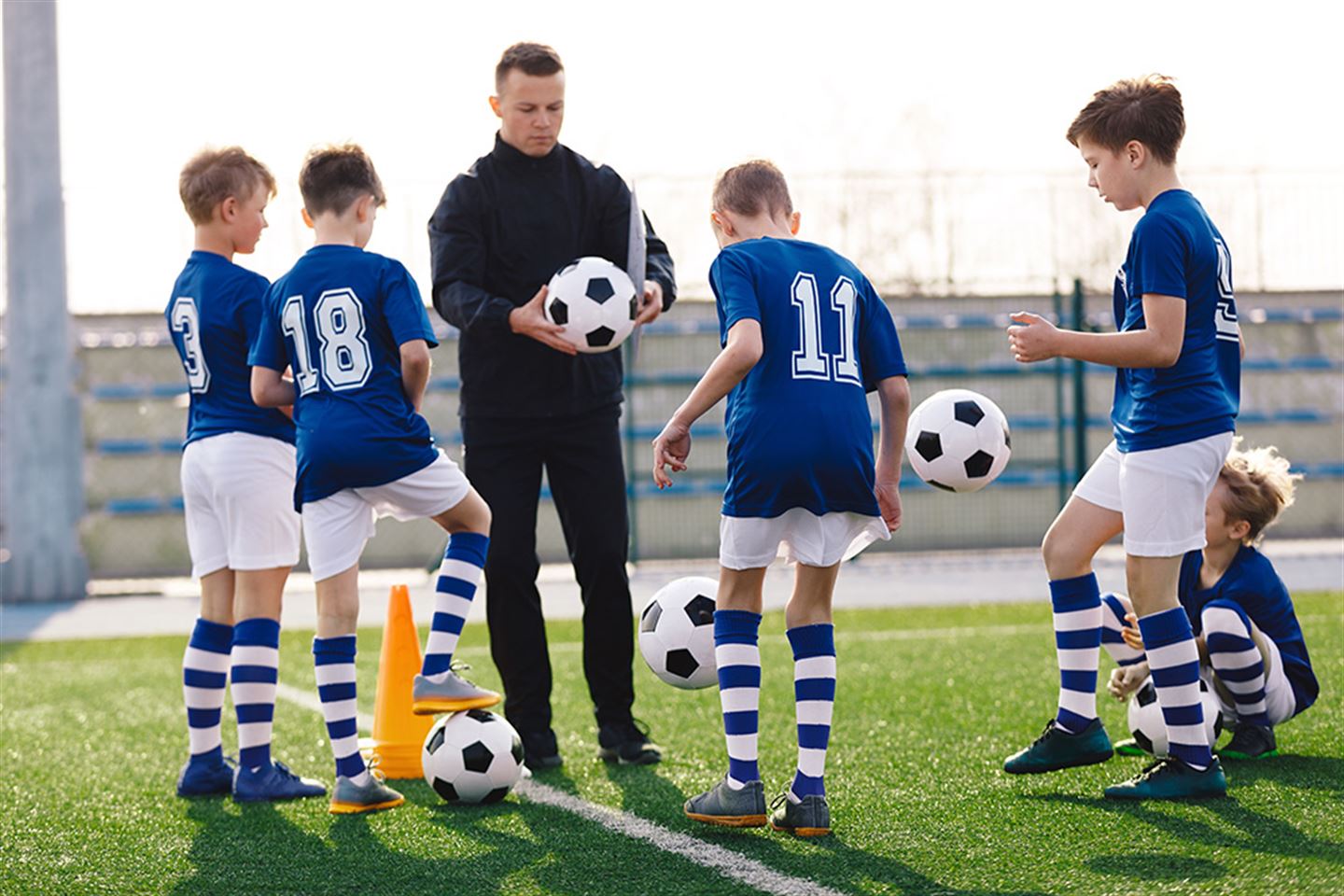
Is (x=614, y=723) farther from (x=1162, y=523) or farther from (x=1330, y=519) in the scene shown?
(x=1330, y=519)

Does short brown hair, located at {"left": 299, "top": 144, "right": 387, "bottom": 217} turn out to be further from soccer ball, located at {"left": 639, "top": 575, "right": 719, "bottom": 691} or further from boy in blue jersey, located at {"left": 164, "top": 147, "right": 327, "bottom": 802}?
soccer ball, located at {"left": 639, "top": 575, "right": 719, "bottom": 691}

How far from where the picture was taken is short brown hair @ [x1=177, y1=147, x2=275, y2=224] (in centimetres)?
519

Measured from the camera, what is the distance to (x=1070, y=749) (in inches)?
183

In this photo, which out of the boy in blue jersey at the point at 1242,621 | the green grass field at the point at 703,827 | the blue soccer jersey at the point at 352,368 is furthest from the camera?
the boy in blue jersey at the point at 1242,621

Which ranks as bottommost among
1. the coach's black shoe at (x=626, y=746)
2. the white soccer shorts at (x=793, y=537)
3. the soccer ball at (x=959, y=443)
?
the coach's black shoe at (x=626, y=746)

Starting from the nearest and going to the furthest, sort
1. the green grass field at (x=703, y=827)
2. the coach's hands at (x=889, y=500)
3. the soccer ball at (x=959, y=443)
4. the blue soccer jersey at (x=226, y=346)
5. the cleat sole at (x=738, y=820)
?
1. the green grass field at (x=703, y=827)
2. the cleat sole at (x=738, y=820)
3. the coach's hands at (x=889, y=500)
4. the soccer ball at (x=959, y=443)
5. the blue soccer jersey at (x=226, y=346)

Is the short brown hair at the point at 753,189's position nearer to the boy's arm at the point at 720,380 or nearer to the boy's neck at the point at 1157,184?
the boy's arm at the point at 720,380

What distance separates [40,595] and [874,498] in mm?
10704

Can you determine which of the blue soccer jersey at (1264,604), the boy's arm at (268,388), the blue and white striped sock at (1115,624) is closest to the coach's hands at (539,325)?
the boy's arm at (268,388)

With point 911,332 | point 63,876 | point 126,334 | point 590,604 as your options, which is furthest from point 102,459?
point 63,876

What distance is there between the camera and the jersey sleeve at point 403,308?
460 cm

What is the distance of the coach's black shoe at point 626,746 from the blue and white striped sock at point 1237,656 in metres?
1.84

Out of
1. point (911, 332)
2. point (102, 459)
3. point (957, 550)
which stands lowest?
point (957, 550)

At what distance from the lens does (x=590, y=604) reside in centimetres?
562
